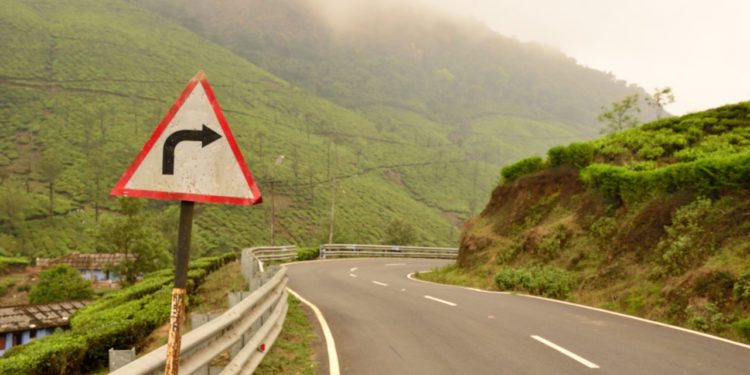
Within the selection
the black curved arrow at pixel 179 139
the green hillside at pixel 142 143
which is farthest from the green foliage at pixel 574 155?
the green hillside at pixel 142 143

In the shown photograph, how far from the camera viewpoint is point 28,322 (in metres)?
42.8

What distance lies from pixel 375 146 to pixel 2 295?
400 feet

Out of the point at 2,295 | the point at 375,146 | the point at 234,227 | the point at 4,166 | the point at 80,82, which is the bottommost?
the point at 2,295

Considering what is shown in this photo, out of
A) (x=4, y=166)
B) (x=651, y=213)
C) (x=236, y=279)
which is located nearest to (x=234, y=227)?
(x=4, y=166)

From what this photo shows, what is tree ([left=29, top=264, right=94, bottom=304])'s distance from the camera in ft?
195

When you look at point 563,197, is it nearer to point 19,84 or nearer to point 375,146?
point 375,146

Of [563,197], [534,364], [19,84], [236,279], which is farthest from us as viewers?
[19,84]

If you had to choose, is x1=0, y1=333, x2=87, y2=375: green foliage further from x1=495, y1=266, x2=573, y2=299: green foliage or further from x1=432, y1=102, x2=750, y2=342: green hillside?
x1=495, y1=266, x2=573, y2=299: green foliage

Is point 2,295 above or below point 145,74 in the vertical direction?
below

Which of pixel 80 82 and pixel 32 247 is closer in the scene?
pixel 32 247

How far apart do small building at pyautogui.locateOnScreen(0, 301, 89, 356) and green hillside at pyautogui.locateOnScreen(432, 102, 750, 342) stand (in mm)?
36078

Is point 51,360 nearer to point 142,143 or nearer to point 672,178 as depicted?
point 672,178

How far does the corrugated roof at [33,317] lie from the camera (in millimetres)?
41500

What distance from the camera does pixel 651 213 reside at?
45.4 feet
